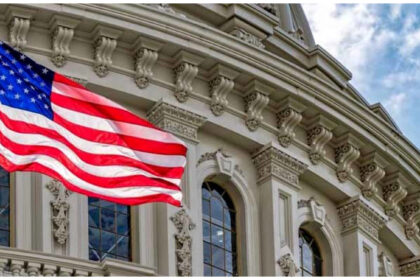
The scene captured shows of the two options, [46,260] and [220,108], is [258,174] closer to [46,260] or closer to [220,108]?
[220,108]

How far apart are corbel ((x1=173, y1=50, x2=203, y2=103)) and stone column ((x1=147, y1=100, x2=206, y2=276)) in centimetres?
40

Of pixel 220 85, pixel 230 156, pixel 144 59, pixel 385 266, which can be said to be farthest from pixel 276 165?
pixel 385 266

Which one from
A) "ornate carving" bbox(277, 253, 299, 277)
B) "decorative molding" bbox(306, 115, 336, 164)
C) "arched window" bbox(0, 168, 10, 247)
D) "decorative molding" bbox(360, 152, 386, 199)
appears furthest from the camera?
"decorative molding" bbox(360, 152, 386, 199)

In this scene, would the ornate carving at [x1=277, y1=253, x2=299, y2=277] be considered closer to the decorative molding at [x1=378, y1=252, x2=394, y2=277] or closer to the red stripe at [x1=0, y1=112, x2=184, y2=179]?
the decorative molding at [x1=378, y1=252, x2=394, y2=277]

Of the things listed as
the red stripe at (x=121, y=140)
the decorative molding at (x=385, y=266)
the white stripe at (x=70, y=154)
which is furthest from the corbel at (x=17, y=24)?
the decorative molding at (x=385, y=266)

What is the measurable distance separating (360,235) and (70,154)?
1461cm

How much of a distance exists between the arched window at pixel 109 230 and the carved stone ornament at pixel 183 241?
976 millimetres

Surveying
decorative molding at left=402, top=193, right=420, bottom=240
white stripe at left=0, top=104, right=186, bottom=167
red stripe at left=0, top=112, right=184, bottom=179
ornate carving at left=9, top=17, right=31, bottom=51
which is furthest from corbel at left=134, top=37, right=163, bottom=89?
decorative molding at left=402, top=193, right=420, bottom=240

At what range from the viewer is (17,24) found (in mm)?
46219

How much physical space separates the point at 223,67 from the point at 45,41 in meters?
4.35

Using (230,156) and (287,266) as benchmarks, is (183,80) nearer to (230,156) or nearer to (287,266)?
(230,156)

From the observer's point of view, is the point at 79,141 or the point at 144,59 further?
the point at 144,59

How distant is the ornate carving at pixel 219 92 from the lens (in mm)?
49500

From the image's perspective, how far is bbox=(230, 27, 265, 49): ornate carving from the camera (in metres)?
51.7
